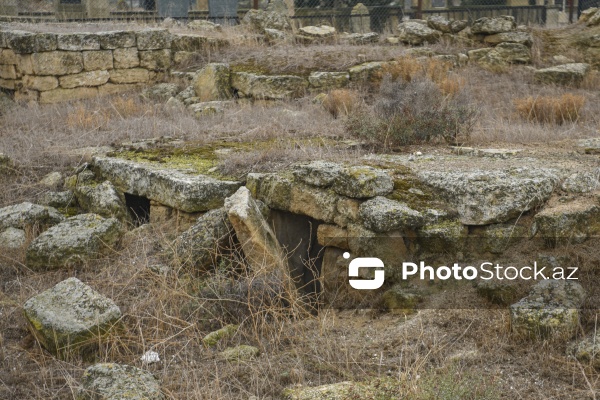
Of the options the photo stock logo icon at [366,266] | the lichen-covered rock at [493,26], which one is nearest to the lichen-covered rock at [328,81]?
the lichen-covered rock at [493,26]

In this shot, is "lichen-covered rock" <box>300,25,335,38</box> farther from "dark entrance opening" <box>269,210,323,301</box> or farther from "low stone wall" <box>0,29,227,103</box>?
"dark entrance opening" <box>269,210,323,301</box>

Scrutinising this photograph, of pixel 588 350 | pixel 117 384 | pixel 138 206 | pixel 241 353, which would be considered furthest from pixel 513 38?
pixel 117 384

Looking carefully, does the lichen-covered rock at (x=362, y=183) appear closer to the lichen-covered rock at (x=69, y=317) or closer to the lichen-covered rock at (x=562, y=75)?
the lichen-covered rock at (x=69, y=317)

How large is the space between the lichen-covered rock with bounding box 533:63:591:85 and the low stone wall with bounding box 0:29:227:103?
5.44 meters

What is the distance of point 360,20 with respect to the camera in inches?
674

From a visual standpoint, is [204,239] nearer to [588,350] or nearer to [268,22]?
[588,350]

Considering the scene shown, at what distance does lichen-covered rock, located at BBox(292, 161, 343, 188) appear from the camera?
590 centimetres

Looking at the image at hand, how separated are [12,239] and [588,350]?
4.51m

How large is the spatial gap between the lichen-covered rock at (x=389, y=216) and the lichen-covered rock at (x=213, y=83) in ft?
17.8

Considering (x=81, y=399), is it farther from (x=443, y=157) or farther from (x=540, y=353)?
(x=443, y=157)

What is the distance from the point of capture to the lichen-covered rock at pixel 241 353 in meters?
4.42

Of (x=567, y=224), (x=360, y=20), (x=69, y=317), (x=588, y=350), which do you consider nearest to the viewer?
(x=588, y=350)

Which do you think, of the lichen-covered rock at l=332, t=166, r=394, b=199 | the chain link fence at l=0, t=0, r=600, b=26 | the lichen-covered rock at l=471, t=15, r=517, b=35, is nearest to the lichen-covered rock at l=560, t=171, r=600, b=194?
the lichen-covered rock at l=332, t=166, r=394, b=199

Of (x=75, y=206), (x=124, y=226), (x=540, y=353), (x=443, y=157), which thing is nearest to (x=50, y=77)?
(x=75, y=206)
